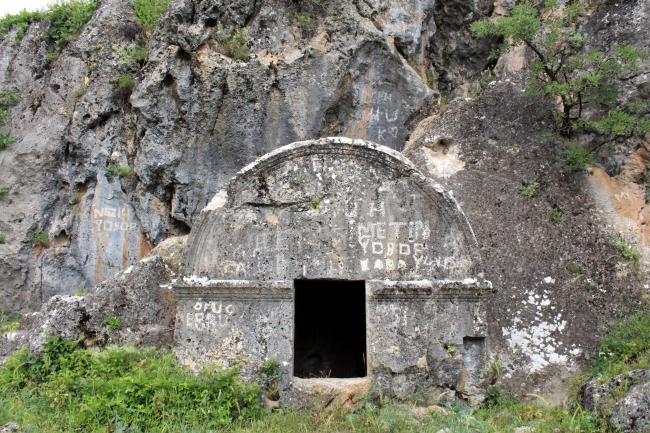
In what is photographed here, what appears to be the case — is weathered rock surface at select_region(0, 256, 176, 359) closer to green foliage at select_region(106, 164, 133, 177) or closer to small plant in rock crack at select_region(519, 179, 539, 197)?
green foliage at select_region(106, 164, 133, 177)

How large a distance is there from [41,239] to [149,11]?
3772mm

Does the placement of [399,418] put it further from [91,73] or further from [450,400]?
[91,73]

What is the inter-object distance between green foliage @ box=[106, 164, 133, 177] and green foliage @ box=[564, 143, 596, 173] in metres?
5.87

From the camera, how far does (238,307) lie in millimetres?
5520

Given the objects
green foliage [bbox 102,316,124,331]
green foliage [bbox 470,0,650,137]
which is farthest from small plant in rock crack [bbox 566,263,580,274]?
green foliage [bbox 102,316,124,331]

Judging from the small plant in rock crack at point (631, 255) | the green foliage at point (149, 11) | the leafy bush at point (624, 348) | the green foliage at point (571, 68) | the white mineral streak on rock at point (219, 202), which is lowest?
the leafy bush at point (624, 348)

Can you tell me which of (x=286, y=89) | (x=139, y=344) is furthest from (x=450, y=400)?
(x=286, y=89)

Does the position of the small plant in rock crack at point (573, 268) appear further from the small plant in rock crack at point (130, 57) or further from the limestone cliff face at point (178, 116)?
the small plant in rock crack at point (130, 57)

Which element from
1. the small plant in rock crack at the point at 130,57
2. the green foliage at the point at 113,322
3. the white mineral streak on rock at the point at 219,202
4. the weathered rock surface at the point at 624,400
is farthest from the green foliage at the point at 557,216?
the small plant in rock crack at the point at 130,57

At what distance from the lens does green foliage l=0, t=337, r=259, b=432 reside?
16.0 feet

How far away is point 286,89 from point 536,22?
10.4 feet

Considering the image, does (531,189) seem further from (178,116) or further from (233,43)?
(178,116)

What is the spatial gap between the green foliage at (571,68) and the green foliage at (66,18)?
6.09 meters

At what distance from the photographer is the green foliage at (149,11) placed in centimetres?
863
